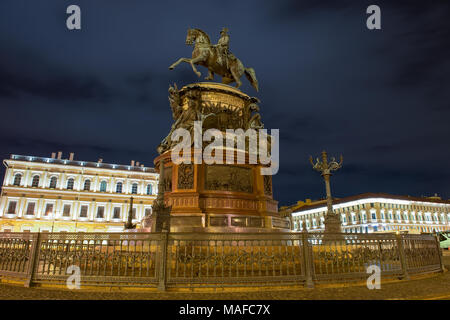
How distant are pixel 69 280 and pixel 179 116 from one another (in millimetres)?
9051

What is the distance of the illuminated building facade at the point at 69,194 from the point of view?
47781 millimetres

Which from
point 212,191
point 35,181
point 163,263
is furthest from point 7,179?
point 163,263

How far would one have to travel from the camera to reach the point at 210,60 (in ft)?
46.2

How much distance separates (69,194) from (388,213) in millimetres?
68128

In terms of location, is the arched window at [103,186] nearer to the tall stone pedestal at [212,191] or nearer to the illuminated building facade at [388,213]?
the illuminated building facade at [388,213]

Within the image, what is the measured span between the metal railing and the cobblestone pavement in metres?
0.25

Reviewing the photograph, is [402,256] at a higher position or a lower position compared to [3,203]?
lower

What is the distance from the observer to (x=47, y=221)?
1909 inches

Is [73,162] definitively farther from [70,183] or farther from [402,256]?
[402,256]

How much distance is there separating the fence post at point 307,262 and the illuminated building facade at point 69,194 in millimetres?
45916

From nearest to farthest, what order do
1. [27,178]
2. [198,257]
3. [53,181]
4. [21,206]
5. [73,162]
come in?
1. [198,257]
2. [21,206]
3. [27,178]
4. [53,181]
5. [73,162]

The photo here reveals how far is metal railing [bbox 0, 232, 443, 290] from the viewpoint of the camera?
5324mm

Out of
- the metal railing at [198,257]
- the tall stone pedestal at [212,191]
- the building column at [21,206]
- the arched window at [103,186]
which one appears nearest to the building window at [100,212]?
the arched window at [103,186]

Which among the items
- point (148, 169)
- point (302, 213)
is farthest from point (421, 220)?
point (148, 169)
